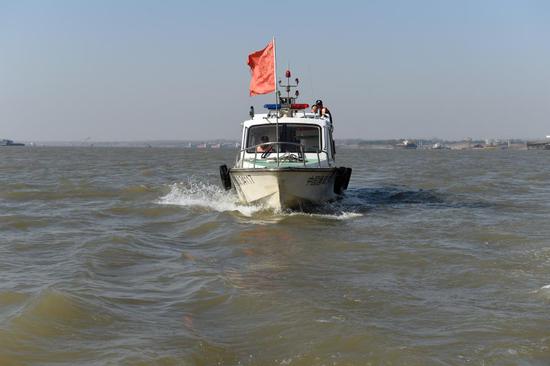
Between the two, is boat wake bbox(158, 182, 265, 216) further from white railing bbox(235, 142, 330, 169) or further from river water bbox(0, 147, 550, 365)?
white railing bbox(235, 142, 330, 169)

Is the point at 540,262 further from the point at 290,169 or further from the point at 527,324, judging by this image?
the point at 290,169

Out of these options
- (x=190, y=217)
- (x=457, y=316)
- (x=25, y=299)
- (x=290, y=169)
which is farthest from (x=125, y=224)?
(x=457, y=316)

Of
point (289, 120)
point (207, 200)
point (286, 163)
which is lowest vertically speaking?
point (207, 200)

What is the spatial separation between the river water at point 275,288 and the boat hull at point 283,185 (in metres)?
0.35

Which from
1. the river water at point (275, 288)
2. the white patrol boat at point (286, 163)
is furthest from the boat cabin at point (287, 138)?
the river water at point (275, 288)

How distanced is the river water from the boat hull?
354mm

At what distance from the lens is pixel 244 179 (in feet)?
47.0

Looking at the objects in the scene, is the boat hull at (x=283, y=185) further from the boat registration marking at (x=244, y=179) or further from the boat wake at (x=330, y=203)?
the boat wake at (x=330, y=203)

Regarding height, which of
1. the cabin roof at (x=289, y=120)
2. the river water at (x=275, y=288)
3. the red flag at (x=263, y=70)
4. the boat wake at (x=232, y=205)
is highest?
the red flag at (x=263, y=70)

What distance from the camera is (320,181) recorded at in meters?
14.3

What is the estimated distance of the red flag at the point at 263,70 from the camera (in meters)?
14.7

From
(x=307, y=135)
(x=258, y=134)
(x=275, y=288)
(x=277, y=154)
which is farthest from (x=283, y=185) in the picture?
(x=275, y=288)

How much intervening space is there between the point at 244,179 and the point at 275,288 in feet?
22.4

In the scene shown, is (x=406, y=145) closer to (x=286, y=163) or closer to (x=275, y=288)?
(x=286, y=163)
